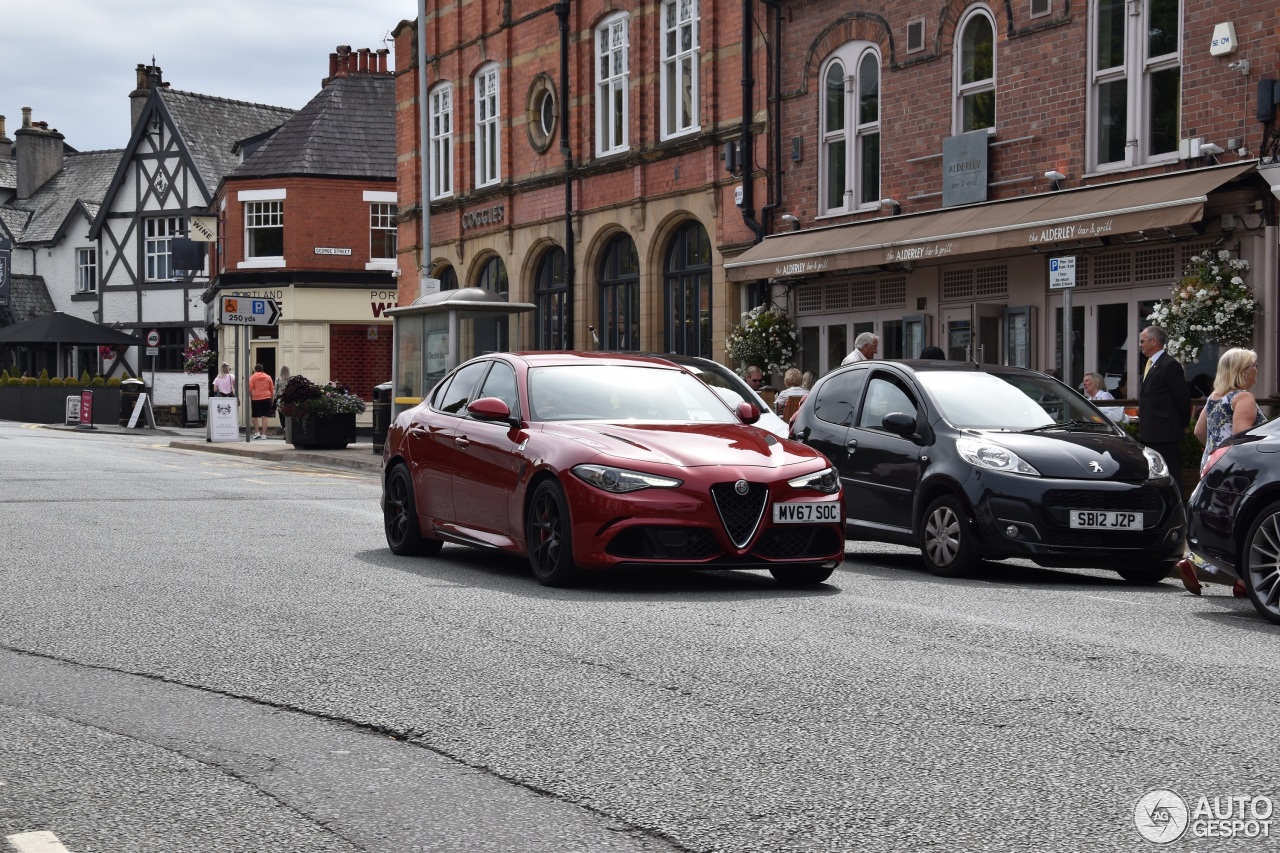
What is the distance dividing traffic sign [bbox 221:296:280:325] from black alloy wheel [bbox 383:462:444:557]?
20622mm

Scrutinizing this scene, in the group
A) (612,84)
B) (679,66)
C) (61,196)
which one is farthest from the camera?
(61,196)

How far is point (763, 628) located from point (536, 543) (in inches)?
90.3

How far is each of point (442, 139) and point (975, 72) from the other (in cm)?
1849

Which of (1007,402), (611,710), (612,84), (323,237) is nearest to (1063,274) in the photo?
(1007,402)

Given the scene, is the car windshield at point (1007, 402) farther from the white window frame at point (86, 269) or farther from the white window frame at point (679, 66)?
the white window frame at point (86, 269)

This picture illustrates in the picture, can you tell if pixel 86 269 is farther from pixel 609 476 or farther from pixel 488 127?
pixel 609 476

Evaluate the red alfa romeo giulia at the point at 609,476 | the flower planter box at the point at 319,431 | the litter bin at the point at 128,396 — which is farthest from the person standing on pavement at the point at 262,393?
the red alfa romeo giulia at the point at 609,476

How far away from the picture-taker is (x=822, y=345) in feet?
88.1

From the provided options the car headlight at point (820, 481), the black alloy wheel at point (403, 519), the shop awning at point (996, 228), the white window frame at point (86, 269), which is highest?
the white window frame at point (86, 269)

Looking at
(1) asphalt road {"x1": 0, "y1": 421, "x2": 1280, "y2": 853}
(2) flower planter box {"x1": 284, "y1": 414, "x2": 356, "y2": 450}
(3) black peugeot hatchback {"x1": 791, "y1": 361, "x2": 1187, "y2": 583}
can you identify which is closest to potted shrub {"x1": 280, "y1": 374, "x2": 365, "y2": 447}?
(2) flower planter box {"x1": 284, "y1": 414, "x2": 356, "y2": 450}

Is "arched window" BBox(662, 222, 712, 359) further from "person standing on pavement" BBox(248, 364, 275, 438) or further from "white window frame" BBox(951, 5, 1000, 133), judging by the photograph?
"person standing on pavement" BBox(248, 364, 275, 438)

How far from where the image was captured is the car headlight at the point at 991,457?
1120 centimetres

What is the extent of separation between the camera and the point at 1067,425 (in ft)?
39.2

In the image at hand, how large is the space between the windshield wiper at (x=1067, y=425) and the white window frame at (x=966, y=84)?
1170cm
